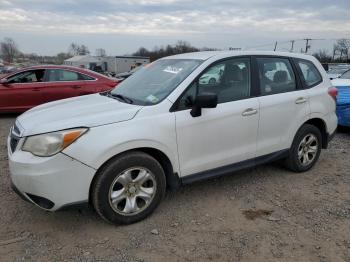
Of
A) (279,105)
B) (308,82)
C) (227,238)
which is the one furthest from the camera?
(308,82)

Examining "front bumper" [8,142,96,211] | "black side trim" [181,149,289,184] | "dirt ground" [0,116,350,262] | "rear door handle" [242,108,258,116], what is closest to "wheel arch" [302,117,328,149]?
"black side trim" [181,149,289,184]

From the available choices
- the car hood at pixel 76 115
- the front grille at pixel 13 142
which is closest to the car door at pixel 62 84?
the car hood at pixel 76 115

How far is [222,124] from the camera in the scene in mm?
3973

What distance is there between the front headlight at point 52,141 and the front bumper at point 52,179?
2.1 inches

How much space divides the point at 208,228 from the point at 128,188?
2.92 ft

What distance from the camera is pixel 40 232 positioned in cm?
352

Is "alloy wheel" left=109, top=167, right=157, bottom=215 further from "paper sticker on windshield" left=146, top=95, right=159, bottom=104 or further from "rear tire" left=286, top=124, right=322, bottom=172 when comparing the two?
"rear tire" left=286, top=124, right=322, bottom=172

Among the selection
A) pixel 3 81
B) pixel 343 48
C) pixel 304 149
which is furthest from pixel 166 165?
pixel 343 48

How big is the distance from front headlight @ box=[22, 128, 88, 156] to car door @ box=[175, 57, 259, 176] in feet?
3.39

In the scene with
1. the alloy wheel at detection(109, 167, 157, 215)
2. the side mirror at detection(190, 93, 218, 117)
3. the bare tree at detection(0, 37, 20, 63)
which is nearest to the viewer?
the alloy wheel at detection(109, 167, 157, 215)

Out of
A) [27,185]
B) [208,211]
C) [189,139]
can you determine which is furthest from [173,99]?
[27,185]

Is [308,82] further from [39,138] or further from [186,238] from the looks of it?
[39,138]

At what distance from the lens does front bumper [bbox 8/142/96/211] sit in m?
3.13

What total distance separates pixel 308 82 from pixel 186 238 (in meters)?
2.83
